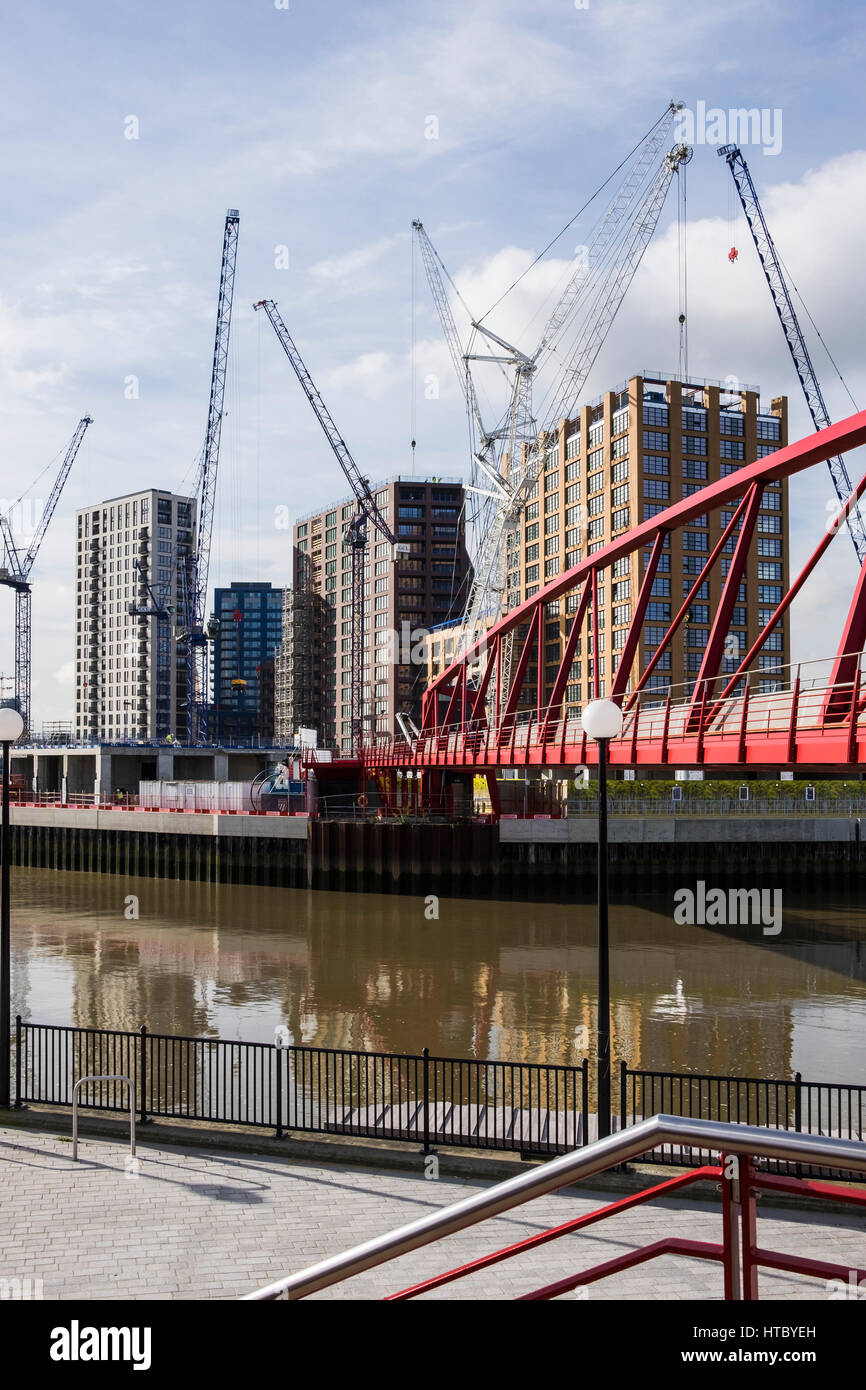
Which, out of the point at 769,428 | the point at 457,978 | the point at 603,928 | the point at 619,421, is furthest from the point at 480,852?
the point at 769,428

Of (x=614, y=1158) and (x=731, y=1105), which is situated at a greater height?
(x=614, y=1158)

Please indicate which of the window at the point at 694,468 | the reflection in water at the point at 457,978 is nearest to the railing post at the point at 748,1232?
the reflection in water at the point at 457,978

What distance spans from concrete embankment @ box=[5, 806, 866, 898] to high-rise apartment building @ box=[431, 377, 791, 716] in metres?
40.8

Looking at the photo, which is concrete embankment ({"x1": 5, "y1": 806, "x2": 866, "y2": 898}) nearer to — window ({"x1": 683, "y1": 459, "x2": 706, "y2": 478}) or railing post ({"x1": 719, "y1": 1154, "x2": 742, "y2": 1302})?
railing post ({"x1": 719, "y1": 1154, "x2": 742, "y2": 1302})

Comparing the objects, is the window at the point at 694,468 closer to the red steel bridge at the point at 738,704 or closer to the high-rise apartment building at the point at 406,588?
the high-rise apartment building at the point at 406,588

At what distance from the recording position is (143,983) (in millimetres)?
28469

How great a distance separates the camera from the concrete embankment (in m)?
48.3

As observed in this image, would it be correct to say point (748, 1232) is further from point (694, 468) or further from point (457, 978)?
point (694, 468)

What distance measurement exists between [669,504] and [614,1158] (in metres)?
95.1

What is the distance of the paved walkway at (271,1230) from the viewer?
8.49m

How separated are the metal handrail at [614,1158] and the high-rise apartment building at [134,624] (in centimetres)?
18512

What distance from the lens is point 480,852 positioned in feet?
159
